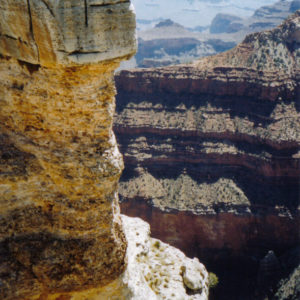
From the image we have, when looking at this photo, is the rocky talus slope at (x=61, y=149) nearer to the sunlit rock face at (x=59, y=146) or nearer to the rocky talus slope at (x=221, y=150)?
the sunlit rock face at (x=59, y=146)

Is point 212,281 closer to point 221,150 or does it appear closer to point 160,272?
point 160,272

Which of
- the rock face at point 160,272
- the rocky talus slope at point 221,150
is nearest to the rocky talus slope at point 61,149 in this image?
the rock face at point 160,272

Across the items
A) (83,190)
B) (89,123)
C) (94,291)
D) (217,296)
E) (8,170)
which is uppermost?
(89,123)

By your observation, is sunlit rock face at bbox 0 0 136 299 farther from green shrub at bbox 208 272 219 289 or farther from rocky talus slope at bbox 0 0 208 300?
green shrub at bbox 208 272 219 289

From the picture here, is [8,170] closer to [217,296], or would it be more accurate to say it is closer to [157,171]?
[217,296]

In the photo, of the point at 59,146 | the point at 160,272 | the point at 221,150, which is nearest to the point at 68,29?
the point at 59,146

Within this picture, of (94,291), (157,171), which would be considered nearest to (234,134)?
(157,171)
